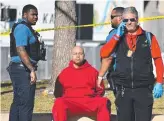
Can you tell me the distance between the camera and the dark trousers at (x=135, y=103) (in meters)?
5.72

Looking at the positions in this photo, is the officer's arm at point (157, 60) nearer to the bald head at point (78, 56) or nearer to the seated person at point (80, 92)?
the seated person at point (80, 92)

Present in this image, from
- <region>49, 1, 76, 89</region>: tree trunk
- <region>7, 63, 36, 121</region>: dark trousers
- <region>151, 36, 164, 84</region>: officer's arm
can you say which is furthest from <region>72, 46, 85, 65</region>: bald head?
<region>49, 1, 76, 89</region>: tree trunk

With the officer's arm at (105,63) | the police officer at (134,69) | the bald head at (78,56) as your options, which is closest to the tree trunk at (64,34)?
the bald head at (78,56)

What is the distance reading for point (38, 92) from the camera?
12.6 m

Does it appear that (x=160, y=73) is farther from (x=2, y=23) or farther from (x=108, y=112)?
(x=2, y=23)

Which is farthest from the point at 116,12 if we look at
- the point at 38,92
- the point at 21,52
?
the point at 38,92

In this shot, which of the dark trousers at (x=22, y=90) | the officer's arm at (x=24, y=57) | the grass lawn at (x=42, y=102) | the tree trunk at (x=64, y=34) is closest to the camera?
the officer's arm at (x=24, y=57)

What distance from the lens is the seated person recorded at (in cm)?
692

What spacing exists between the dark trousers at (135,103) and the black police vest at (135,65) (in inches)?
2.8

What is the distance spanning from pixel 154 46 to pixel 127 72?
385 mm

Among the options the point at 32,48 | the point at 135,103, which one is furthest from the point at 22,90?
the point at 135,103

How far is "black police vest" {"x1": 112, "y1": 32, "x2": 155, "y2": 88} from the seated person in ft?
3.89

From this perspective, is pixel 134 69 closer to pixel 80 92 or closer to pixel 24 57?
pixel 80 92

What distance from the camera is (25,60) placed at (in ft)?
22.5
